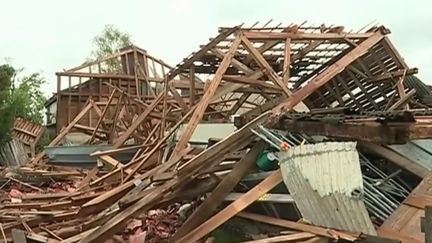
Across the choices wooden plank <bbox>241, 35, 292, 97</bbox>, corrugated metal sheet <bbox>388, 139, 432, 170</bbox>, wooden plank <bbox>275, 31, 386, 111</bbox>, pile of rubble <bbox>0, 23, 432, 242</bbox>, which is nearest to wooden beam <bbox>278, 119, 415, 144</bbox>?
pile of rubble <bbox>0, 23, 432, 242</bbox>

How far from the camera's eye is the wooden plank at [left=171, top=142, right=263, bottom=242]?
617cm

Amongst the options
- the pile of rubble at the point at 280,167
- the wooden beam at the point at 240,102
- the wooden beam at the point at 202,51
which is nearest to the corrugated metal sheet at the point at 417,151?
the pile of rubble at the point at 280,167

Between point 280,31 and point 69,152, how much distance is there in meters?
7.51

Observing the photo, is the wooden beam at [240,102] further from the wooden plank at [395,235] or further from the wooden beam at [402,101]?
the wooden plank at [395,235]

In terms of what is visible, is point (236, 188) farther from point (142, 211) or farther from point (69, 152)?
point (69, 152)

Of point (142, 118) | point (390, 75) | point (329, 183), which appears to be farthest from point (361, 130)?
point (142, 118)

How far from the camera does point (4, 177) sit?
A: 40.6 feet

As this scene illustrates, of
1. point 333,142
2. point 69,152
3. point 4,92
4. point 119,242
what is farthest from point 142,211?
point 4,92

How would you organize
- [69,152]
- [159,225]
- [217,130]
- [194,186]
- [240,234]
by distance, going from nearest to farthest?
[240,234]
[194,186]
[159,225]
[217,130]
[69,152]

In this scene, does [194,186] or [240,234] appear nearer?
[240,234]

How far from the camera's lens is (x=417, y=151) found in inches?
227

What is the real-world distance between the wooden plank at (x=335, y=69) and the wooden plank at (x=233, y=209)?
187cm

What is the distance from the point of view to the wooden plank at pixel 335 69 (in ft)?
25.5

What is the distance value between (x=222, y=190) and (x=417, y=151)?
1948 mm
